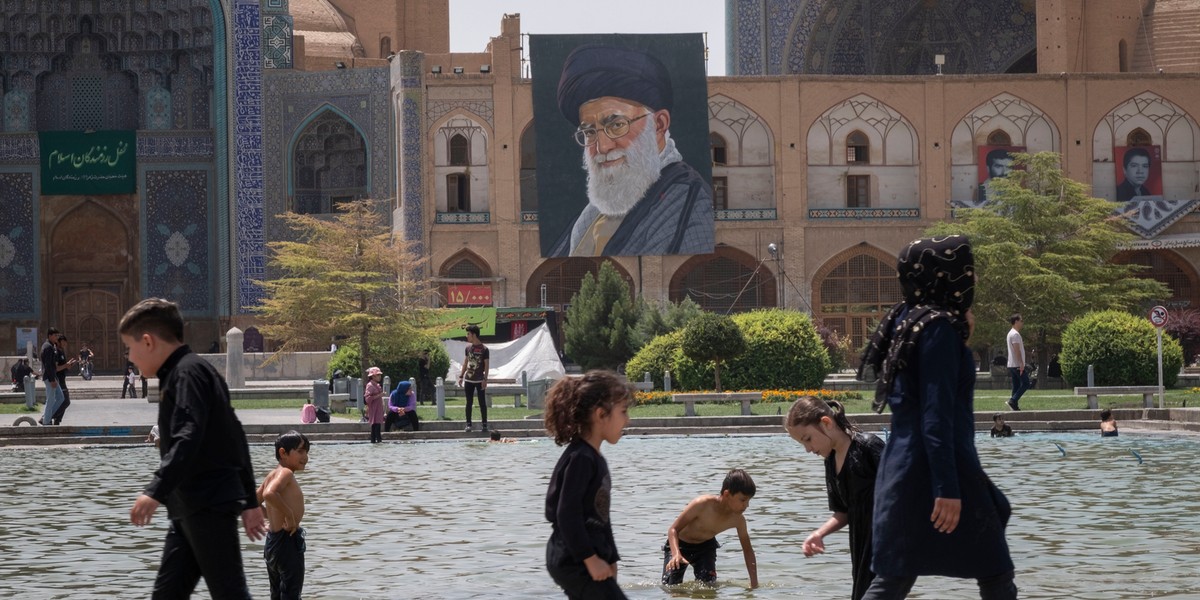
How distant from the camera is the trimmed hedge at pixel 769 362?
2623 cm

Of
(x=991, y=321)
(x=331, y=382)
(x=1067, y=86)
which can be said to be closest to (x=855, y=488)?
(x=331, y=382)

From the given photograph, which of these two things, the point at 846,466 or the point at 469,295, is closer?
the point at 846,466

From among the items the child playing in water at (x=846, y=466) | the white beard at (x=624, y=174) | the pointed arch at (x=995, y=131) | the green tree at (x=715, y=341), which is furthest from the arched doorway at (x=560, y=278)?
the child playing in water at (x=846, y=466)

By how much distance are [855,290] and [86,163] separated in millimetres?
19556

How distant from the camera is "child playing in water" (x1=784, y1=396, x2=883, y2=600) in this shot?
19.2 ft

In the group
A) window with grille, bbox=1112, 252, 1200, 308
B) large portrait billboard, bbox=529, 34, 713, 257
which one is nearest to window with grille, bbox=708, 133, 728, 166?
large portrait billboard, bbox=529, 34, 713, 257

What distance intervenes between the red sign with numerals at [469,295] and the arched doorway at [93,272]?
875 centimetres

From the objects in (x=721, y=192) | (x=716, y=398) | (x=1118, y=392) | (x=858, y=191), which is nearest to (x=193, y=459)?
(x=716, y=398)

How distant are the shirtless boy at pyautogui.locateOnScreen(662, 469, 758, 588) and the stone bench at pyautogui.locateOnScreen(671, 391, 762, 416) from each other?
13528 millimetres

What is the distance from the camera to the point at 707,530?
7.82 metres

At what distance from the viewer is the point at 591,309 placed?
37500mm

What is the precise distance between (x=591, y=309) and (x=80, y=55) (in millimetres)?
16892

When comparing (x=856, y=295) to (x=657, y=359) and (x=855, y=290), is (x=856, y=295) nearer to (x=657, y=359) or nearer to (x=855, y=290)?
(x=855, y=290)

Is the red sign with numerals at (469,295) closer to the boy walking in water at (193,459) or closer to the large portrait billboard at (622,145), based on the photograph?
the large portrait billboard at (622,145)
